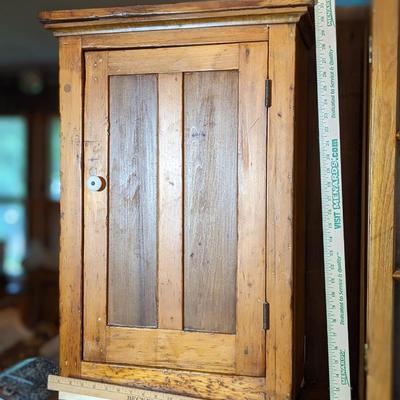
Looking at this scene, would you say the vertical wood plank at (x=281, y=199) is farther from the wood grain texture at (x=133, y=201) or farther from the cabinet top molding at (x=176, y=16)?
the wood grain texture at (x=133, y=201)

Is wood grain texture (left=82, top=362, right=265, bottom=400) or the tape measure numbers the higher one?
the tape measure numbers

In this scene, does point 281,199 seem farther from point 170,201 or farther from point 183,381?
point 183,381

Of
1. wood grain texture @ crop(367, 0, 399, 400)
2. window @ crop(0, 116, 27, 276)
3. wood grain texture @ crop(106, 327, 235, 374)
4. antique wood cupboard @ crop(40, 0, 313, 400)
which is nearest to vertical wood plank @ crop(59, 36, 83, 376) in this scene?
antique wood cupboard @ crop(40, 0, 313, 400)

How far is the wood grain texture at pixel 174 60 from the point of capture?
4.59 feet

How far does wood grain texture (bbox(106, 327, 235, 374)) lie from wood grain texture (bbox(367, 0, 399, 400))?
361 mm

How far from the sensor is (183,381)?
1438 millimetres

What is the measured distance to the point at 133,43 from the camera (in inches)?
57.5

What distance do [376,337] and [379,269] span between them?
6.1 inches

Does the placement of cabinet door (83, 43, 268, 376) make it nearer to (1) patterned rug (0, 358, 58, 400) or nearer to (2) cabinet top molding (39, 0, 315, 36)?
(2) cabinet top molding (39, 0, 315, 36)

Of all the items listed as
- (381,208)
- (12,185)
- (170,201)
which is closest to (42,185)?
(12,185)

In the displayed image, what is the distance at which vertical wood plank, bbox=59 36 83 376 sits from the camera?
1.50 meters

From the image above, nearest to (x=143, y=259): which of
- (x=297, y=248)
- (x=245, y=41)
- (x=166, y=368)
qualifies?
(x=166, y=368)

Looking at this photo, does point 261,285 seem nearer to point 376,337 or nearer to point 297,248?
point 297,248

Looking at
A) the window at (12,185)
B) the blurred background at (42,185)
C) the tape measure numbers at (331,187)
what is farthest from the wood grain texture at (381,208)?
the window at (12,185)
